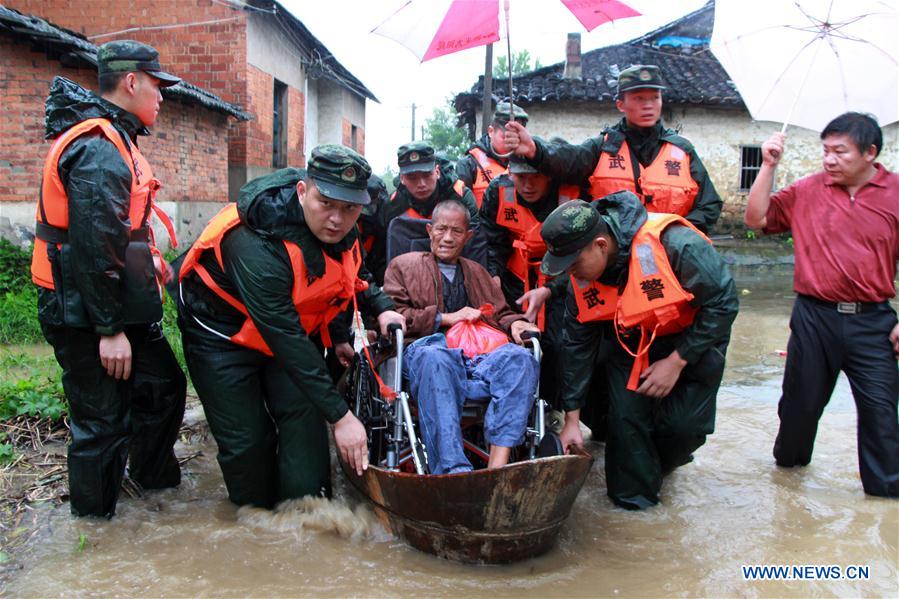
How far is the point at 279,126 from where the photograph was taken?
50.9 feet

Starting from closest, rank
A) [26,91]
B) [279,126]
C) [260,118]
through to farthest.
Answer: [26,91] → [260,118] → [279,126]

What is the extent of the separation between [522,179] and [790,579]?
2.48 m

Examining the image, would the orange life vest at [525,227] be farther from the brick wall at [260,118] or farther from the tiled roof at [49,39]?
the brick wall at [260,118]

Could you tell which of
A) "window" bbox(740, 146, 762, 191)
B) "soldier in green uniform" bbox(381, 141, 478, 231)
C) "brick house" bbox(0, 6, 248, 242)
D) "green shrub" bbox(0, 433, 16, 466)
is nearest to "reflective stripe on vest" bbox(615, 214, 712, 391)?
"soldier in green uniform" bbox(381, 141, 478, 231)

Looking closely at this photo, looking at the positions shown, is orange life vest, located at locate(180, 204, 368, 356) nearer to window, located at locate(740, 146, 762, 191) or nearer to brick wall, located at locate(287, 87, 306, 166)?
brick wall, located at locate(287, 87, 306, 166)

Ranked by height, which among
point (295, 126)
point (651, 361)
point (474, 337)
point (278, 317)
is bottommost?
point (651, 361)

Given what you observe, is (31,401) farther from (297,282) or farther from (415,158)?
(415,158)

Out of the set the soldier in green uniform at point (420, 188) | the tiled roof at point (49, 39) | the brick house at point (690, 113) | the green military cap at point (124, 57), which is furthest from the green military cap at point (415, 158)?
the brick house at point (690, 113)

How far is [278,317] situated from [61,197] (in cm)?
105

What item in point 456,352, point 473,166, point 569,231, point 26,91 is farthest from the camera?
point 26,91

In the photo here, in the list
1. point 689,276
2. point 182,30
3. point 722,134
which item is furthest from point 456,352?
point 722,134

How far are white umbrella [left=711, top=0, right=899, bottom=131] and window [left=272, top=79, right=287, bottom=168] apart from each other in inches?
482

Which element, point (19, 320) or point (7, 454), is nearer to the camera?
point (7, 454)

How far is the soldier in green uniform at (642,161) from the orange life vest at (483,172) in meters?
1.68
